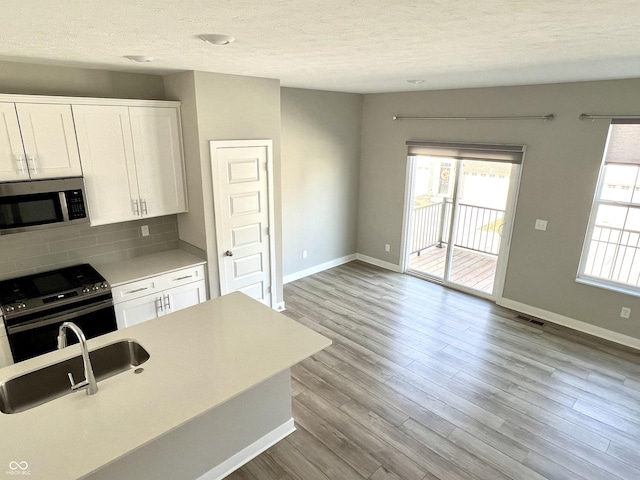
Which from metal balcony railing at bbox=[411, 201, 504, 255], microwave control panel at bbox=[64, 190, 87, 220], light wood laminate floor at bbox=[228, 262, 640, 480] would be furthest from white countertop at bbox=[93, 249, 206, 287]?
metal balcony railing at bbox=[411, 201, 504, 255]

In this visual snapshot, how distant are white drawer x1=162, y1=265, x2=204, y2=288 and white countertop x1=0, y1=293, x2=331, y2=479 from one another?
948 mm

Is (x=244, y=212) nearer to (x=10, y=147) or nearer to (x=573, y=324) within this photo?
(x=10, y=147)

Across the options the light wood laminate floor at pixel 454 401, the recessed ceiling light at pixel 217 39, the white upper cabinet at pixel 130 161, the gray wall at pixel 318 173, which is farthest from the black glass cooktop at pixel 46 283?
the gray wall at pixel 318 173

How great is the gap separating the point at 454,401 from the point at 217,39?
10.7ft

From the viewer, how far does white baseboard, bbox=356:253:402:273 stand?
6091 mm

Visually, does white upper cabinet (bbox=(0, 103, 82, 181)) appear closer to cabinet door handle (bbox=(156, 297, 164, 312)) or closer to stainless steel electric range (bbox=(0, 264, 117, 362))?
stainless steel electric range (bbox=(0, 264, 117, 362))

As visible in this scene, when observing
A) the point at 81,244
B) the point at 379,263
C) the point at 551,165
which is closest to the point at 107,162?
the point at 81,244

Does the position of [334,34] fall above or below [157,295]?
above

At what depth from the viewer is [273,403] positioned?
8.76 feet

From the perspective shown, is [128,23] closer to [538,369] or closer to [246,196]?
[246,196]

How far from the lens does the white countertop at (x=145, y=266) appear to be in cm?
336

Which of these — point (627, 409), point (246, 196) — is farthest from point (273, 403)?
point (627, 409)

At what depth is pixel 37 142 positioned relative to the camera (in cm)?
288

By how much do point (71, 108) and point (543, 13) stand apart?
3.28 metres
